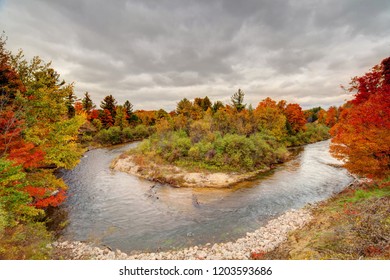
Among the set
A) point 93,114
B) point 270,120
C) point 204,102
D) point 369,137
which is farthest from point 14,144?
point 93,114

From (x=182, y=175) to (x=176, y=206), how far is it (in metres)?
7.11

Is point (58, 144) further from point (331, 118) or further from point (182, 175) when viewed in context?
point (331, 118)

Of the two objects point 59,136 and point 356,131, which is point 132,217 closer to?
point 59,136

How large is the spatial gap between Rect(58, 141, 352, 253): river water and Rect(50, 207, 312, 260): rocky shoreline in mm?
682

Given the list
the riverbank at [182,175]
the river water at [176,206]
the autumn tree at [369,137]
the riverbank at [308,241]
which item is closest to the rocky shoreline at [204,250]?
the riverbank at [308,241]

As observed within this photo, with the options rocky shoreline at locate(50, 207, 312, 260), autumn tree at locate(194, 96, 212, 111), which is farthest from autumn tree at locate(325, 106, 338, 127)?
rocky shoreline at locate(50, 207, 312, 260)

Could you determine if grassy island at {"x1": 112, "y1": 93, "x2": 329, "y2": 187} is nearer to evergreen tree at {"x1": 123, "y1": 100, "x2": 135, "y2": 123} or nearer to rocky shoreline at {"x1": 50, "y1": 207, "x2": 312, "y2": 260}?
rocky shoreline at {"x1": 50, "y1": 207, "x2": 312, "y2": 260}

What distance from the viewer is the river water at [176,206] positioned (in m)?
13.2

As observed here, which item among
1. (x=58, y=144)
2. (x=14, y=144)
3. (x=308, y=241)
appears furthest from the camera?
(x=58, y=144)

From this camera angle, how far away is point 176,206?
1778 centimetres

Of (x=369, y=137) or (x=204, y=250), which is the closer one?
(x=204, y=250)

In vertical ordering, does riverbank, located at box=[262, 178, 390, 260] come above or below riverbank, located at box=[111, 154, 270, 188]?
above

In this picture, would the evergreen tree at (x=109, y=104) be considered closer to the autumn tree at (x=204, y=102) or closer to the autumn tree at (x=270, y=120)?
the autumn tree at (x=204, y=102)

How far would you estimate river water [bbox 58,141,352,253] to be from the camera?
43.4ft
